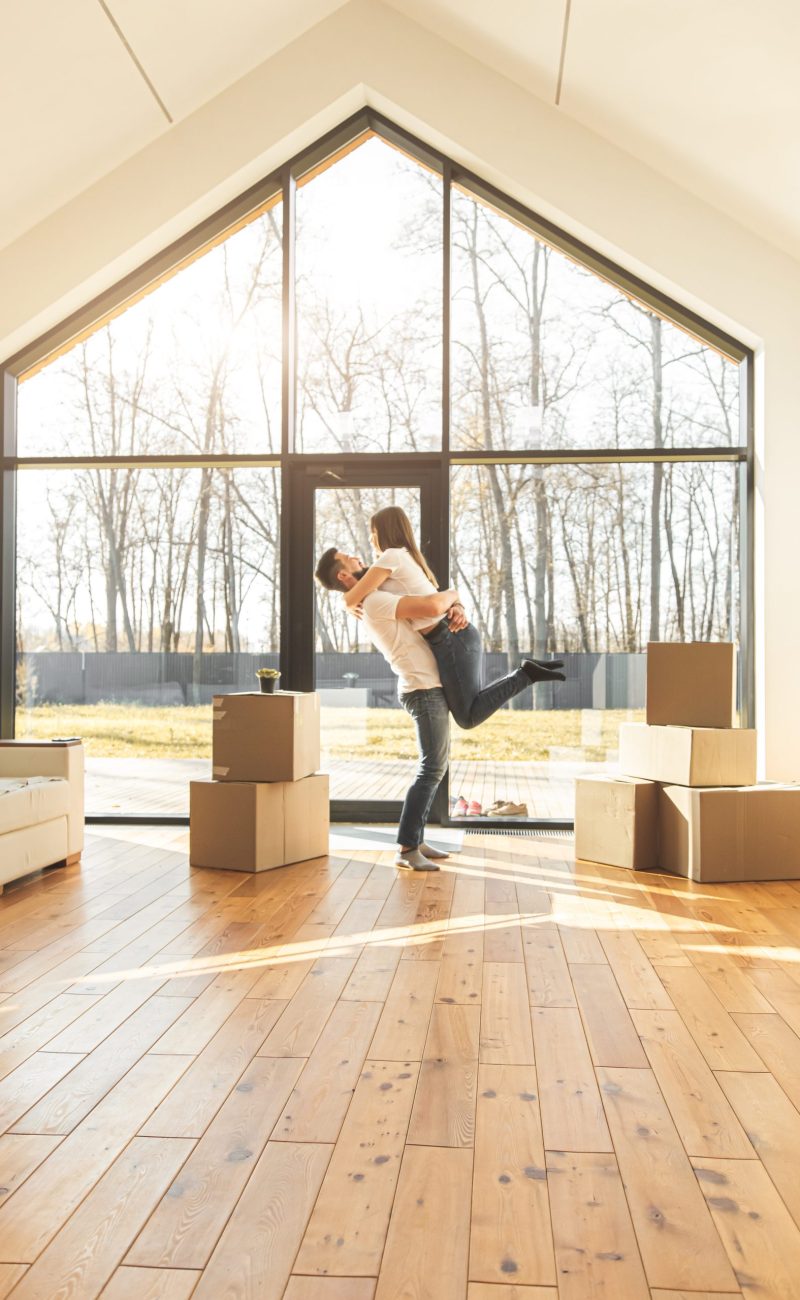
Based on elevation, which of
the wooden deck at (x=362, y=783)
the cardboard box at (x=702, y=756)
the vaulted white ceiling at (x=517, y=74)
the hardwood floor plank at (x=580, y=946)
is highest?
the vaulted white ceiling at (x=517, y=74)

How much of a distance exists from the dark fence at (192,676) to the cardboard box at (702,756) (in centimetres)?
88

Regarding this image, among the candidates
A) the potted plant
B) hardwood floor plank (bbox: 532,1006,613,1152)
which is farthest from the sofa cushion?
hardwood floor plank (bbox: 532,1006,613,1152)

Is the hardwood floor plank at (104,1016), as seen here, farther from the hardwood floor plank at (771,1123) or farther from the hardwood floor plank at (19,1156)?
the hardwood floor plank at (771,1123)

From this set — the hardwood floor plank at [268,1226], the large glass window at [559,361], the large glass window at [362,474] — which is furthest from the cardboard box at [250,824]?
the hardwood floor plank at [268,1226]

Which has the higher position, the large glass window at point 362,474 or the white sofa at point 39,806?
the large glass window at point 362,474

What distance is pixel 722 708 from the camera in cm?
423

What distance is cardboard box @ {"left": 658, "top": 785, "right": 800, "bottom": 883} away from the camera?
402cm

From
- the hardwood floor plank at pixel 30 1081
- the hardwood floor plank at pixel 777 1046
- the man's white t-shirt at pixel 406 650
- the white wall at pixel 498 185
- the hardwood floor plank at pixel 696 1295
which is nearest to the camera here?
the hardwood floor plank at pixel 696 1295

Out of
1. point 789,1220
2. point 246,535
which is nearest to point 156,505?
point 246,535

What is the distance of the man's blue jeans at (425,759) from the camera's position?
4332mm

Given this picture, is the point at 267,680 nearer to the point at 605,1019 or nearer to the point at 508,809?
the point at 508,809

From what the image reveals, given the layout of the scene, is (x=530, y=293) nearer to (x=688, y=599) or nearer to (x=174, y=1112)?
(x=688, y=599)

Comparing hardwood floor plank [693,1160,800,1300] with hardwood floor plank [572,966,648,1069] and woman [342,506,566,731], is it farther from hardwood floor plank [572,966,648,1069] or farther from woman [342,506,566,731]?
woman [342,506,566,731]

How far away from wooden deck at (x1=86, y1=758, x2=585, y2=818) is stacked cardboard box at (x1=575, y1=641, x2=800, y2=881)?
708 millimetres
